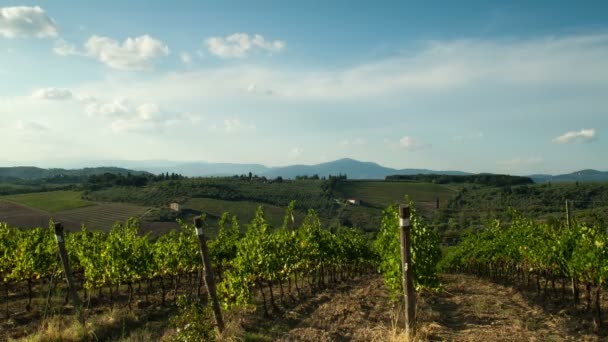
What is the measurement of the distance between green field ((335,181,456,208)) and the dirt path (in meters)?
97.0

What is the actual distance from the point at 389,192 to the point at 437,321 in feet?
406

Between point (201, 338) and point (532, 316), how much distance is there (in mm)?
10095

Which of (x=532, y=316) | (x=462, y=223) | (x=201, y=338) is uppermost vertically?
(x=201, y=338)

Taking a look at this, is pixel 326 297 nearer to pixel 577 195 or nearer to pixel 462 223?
pixel 462 223

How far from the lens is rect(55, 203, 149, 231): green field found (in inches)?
2763

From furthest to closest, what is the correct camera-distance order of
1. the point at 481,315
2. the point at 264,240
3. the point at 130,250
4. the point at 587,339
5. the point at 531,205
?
1. the point at 531,205
2. the point at 130,250
3. the point at 264,240
4. the point at 481,315
5. the point at 587,339

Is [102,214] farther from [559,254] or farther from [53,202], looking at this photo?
[559,254]

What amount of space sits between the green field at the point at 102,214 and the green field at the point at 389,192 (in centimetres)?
6086

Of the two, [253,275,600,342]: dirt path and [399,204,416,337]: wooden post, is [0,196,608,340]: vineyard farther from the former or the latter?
[399,204,416,337]: wooden post

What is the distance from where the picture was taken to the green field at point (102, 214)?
70.2 meters

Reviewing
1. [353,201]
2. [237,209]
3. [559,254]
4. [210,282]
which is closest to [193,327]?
[210,282]

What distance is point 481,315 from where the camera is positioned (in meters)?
12.5

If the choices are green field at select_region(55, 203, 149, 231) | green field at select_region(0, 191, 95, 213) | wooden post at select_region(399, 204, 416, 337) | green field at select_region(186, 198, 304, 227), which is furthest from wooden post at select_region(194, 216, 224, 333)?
green field at select_region(0, 191, 95, 213)

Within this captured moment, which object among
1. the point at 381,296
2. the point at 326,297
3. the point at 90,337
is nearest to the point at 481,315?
the point at 381,296
